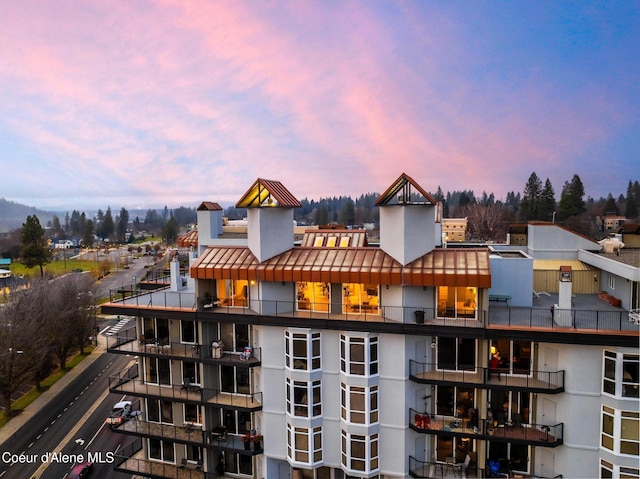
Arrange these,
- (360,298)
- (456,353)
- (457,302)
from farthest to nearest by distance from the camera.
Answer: (360,298) < (457,302) < (456,353)

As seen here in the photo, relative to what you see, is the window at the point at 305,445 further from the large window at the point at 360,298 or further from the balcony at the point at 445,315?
the large window at the point at 360,298

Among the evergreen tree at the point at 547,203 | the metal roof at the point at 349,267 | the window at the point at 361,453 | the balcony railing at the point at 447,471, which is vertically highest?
the evergreen tree at the point at 547,203

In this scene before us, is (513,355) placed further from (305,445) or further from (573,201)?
(573,201)

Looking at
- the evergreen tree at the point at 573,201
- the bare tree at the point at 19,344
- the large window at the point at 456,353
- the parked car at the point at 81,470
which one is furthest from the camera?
the evergreen tree at the point at 573,201

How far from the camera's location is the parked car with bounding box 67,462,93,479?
27.0 metres

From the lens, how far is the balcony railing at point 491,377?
16562mm

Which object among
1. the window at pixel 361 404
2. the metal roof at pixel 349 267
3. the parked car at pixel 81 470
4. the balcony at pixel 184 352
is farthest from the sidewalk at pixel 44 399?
the window at pixel 361 404

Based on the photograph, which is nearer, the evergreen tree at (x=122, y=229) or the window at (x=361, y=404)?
the window at (x=361, y=404)

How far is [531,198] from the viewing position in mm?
101750

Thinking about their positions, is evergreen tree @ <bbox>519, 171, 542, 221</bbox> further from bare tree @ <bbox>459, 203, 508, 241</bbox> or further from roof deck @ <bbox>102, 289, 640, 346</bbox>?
roof deck @ <bbox>102, 289, 640, 346</bbox>

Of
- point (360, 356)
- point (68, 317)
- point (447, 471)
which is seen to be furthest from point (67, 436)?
point (447, 471)

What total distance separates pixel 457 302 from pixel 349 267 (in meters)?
5.15

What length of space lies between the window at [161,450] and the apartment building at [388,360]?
807mm

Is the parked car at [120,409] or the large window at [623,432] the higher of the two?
the large window at [623,432]
